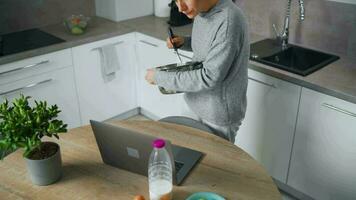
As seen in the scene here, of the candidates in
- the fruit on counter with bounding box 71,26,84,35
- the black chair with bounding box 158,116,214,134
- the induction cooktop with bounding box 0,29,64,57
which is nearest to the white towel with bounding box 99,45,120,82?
the fruit on counter with bounding box 71,26,84,35

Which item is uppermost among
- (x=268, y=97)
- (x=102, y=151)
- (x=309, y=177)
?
(x=102, y=151)

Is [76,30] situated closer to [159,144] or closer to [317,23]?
[317,23]

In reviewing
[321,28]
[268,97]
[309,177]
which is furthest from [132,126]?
[321,28]

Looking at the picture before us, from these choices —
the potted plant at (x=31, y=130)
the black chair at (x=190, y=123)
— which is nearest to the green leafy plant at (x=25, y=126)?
the potted plant at (x=31, y=130)

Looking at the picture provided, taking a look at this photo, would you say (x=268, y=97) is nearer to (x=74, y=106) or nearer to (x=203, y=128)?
(x=203, y=128)

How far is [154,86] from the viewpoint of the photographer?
3104 millimetres

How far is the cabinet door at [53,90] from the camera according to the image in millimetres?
2527

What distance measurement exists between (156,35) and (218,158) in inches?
62.4

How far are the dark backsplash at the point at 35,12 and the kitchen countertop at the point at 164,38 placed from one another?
0.30 feet

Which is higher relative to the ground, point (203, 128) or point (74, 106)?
point (203, 128)

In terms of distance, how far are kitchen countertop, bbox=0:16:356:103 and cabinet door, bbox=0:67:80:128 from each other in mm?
174

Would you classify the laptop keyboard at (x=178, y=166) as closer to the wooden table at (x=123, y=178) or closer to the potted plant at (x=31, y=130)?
the wooden table at (x=123, y=178)

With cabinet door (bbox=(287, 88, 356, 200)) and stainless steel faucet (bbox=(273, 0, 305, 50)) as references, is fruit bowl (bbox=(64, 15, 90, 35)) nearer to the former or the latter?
stainless steel faucet (bbox=(273, 0, 305, 50))

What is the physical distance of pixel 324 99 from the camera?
2021mm
